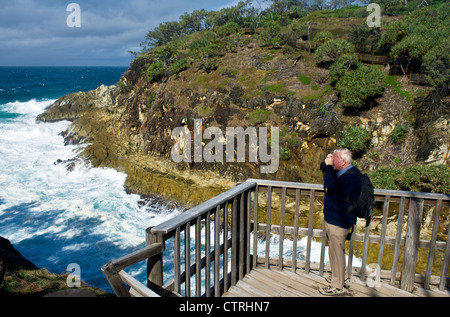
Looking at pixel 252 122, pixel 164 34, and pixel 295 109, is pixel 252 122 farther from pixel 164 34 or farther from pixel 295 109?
pixel 164 34

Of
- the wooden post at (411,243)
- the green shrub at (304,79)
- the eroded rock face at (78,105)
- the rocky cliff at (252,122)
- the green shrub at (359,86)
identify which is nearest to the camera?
the wooden post at (411,243)

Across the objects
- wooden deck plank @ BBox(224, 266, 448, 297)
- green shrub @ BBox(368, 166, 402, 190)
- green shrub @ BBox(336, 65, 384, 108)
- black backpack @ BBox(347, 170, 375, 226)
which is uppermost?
green shrub @ BBox(336, 65, 384, 108)

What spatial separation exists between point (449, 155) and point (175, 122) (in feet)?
46.8

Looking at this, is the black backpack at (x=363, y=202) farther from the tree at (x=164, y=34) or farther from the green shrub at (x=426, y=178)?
the tree at (x=164, y=34)

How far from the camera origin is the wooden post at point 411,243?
12.2 ft

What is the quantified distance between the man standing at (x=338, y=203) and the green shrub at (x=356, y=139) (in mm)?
11471

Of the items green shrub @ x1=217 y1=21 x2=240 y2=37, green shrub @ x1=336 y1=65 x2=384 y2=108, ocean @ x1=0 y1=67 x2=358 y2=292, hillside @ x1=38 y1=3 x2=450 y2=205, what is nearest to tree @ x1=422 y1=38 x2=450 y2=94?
hillside @ x1=38 y1=3 x2=450 y2=205

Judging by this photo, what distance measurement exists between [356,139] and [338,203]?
1177 centimetres

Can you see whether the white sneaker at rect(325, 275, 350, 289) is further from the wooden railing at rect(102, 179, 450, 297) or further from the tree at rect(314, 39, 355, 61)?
the tree at rect(314, 39, 355, 61)

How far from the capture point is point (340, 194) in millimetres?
3535

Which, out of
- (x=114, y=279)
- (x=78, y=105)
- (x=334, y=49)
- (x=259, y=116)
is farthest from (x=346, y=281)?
(x=78, y=105)

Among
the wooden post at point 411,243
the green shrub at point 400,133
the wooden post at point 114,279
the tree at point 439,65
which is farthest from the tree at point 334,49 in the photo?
the wooden post at point 114,279

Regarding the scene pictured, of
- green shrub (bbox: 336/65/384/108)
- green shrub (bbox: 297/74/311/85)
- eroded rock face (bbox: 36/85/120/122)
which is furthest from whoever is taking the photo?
eroded rock face (bbox: 36/85/120/122)

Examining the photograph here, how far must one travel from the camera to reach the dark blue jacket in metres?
3.47
